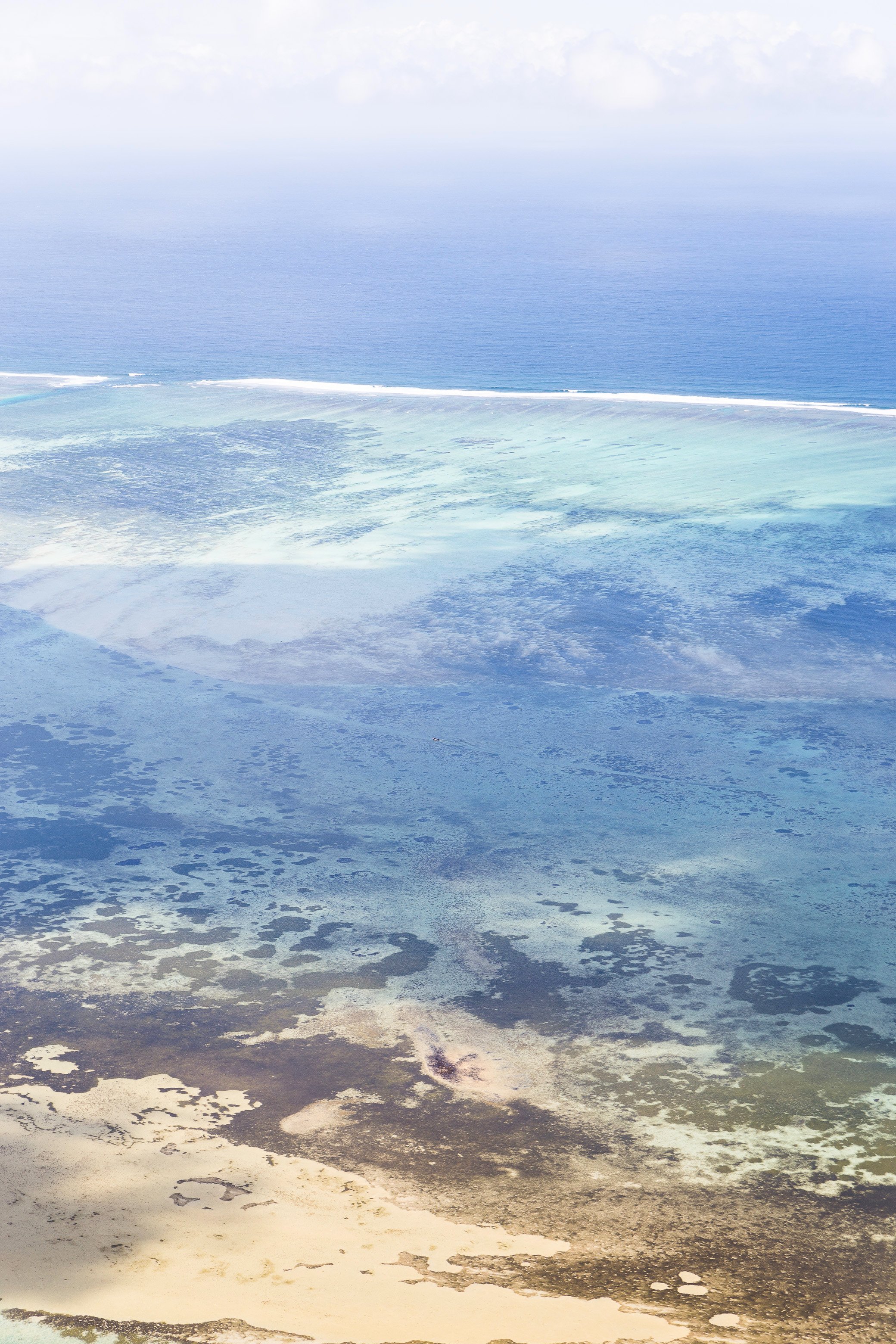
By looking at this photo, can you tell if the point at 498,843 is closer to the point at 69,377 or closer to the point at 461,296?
the point at 69,377

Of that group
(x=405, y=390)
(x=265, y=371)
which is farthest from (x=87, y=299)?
(x=405, y=390)

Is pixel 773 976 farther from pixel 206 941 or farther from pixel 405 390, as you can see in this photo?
pixel 405 390

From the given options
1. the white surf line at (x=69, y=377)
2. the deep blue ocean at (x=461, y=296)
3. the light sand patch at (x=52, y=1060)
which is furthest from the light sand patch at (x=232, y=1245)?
the white surf line at (x=69, y=377)

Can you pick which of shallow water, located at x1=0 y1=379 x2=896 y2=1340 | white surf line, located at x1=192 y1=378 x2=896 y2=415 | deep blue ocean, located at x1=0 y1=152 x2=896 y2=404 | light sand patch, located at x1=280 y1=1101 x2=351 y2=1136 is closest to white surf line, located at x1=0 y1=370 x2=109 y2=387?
deep blue ocean, located at x1=0 y1=152 x2=896 y2=404

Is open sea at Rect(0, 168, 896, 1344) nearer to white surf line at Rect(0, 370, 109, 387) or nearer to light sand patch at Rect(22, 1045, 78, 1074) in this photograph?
light sand patch at Rect(22, 1045, 78, 1074)

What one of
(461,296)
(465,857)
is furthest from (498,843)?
(461,296)

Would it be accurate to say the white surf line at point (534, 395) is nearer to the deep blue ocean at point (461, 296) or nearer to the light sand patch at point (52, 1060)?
the deep blue ocean at point (461, 296)
